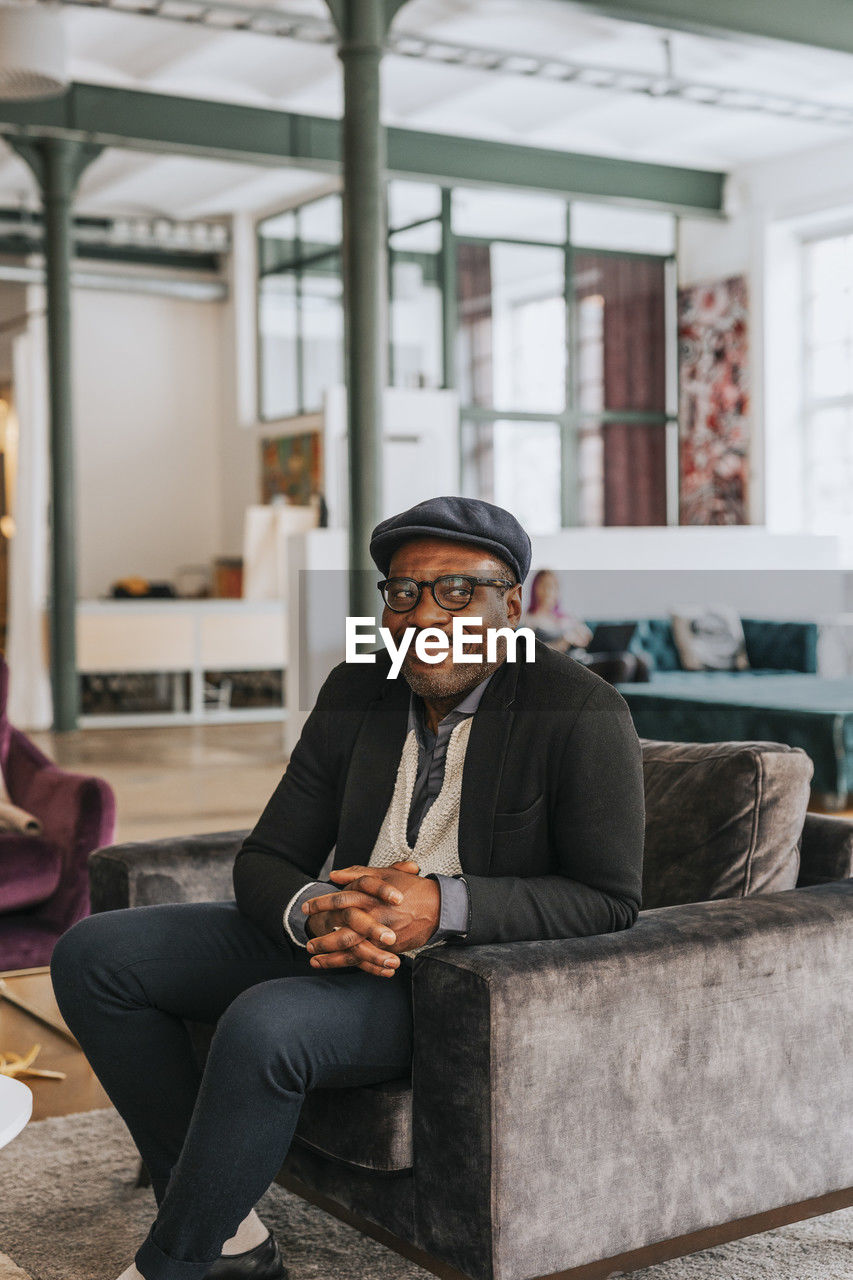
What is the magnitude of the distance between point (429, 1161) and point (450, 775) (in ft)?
1.72

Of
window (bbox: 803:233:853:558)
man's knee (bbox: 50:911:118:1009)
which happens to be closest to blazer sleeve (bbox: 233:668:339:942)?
man's knee (bbox: 50:911:118:1009)

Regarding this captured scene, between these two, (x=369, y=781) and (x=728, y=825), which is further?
(x=728, y=825)

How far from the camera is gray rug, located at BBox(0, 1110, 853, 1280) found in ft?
7.21

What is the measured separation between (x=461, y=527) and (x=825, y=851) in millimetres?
861

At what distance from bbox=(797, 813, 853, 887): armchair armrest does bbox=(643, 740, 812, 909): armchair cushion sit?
0.24 ft

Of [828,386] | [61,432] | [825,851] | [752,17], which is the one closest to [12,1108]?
[825,851]

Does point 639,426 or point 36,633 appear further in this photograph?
point 639,426

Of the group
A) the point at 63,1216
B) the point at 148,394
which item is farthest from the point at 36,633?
the point at 63,1216

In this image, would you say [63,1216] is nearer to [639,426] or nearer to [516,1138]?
[516,1138]

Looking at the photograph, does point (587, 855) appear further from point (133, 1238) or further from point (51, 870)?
point (51, 870)

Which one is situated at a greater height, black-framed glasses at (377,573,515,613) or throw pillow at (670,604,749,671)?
black-framed glasses at (377,573,515,613)

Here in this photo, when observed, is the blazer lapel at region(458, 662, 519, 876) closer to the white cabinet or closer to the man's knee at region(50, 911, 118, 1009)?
the man's knee at region(50, 911, 118, 1009)

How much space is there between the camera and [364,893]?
1.93 m

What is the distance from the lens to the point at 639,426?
1359 cm
